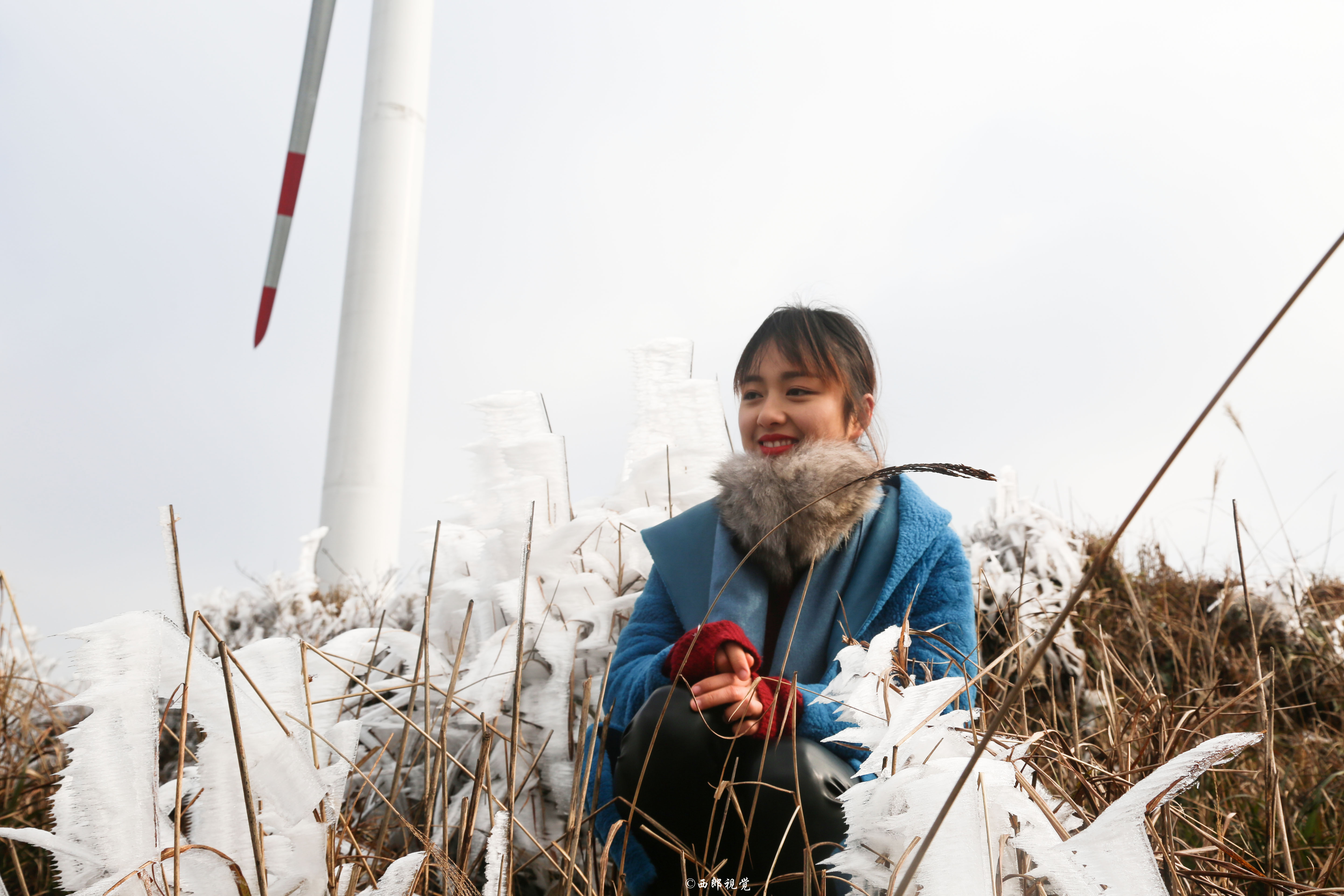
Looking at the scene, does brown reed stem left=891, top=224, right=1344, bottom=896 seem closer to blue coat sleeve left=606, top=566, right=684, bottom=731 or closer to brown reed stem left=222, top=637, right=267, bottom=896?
brown reed stem left=222, top=637, right=267, bottom=896

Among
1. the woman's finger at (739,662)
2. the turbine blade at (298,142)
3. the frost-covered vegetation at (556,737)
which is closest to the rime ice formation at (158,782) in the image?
the frost-covered vegetation at (556,737)

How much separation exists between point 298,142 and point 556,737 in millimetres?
5332

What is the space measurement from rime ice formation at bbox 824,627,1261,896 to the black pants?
0.25 metres

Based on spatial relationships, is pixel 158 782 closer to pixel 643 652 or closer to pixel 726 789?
pixel 726 789

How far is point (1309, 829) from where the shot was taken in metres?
1.68

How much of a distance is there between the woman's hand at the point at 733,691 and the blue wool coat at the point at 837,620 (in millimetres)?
132

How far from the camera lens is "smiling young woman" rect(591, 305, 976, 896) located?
1163 millimetres

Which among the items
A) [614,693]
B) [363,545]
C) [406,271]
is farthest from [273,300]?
[614,693]

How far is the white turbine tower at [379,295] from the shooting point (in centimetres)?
503

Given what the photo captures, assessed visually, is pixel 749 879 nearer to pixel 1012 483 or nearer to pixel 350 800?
pixel 350 800

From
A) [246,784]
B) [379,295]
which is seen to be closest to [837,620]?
[246,784]

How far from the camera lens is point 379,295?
17.0 feet

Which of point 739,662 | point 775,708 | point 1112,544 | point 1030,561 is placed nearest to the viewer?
point 1112,544

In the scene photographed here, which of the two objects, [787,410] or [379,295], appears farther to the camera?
[379,295]
